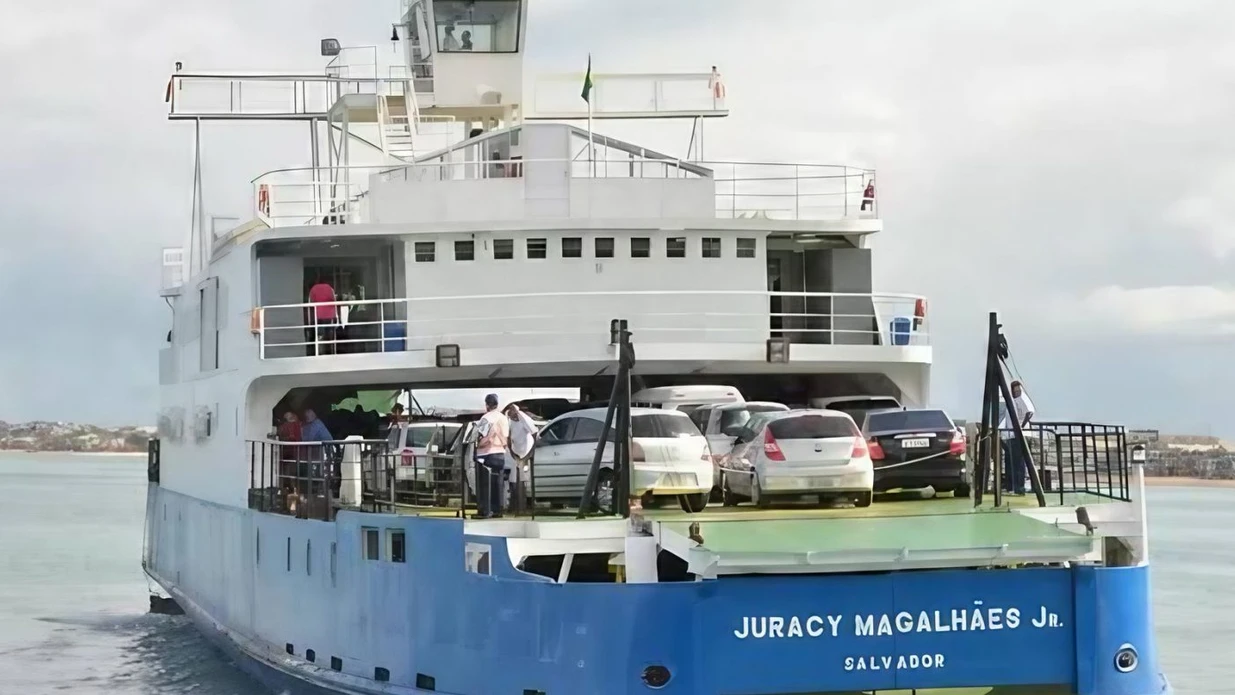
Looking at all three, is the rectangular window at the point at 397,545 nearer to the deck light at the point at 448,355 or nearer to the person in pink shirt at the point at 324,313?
the deck light at the point at 448,355

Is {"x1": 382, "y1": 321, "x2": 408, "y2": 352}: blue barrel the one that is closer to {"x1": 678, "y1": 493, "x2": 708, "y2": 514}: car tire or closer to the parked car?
the parked car

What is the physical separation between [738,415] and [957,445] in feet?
8.81

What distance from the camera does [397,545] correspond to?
1689cm

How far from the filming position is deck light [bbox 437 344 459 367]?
20141mm

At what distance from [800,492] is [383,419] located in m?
12.0

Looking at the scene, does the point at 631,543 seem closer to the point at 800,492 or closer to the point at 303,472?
the point at 800,492

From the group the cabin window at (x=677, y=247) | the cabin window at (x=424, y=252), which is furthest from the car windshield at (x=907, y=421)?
the cabin window at (x=424, y=252)

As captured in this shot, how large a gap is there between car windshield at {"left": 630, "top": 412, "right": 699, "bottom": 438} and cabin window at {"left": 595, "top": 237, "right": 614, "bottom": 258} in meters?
5.55

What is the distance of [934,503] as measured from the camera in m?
18.1

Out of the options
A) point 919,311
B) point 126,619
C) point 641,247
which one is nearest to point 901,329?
point 919,311

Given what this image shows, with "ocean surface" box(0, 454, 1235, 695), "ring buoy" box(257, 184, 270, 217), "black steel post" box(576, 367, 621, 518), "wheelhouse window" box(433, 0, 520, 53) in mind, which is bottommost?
"ocean surface" box(0, 454, 1235, 695)

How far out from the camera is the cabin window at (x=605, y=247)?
2208cm

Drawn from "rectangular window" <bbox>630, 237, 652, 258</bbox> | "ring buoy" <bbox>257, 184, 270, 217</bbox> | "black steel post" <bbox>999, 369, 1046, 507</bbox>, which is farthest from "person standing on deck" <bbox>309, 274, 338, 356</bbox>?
"black steel post" <bbox>999, 369, 1046, 507</bbox>

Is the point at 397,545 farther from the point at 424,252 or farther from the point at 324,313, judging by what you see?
the point at 324,313
